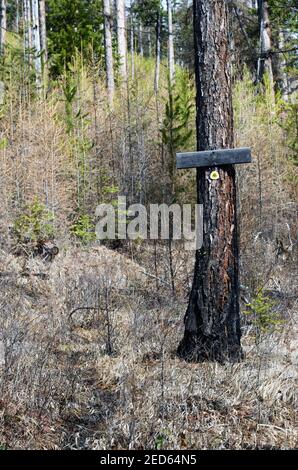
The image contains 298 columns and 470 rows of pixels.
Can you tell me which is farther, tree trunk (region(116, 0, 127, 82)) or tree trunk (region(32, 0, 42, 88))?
tree trunk (region(116, 0, 127, 82))

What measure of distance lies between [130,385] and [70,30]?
595 inches

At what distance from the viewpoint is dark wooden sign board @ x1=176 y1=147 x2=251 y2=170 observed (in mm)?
4652

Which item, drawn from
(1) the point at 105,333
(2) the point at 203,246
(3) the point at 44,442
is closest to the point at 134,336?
→ (1) the point at 105,333

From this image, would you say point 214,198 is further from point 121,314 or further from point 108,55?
point 108,55

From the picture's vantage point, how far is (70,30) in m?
17.1

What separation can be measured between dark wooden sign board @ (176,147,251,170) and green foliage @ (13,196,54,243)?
5.00 meters

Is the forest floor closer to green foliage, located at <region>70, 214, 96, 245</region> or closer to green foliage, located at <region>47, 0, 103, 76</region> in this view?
green foliage, located at <region>70, 214, 96, 245</region>

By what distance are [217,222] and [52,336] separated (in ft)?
6.15

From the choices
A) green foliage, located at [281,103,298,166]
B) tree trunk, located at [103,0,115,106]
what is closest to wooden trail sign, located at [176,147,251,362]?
green foliage, located at [281,103,298,166]

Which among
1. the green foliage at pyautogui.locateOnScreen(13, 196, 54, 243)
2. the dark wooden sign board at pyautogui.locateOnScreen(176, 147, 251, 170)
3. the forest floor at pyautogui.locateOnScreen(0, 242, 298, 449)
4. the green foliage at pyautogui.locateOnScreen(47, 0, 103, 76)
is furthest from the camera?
the green foliage at pyautogui.locateOnScreen(47, 0, 103, 76)

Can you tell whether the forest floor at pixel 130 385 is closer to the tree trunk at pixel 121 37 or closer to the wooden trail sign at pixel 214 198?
the wooden trail sign at pixel 214 198

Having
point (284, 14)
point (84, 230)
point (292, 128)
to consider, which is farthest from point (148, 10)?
point (84, 230)

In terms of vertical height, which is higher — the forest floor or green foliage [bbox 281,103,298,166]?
green foliage [bbox 281,103,298,166]

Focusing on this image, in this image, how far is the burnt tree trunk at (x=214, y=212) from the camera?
4742 millimetres
